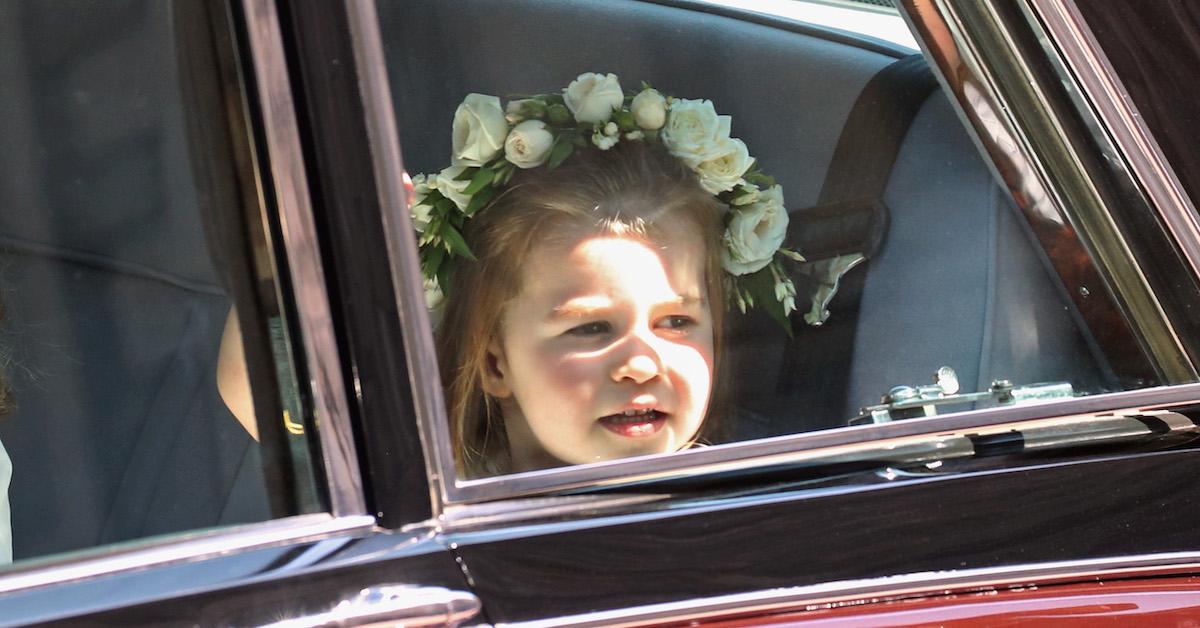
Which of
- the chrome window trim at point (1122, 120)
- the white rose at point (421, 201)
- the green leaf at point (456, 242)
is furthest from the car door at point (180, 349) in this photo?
the chrome window trim at point (1122, 120)

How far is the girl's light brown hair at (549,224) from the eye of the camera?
50.3 inches

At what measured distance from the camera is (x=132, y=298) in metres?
1.38

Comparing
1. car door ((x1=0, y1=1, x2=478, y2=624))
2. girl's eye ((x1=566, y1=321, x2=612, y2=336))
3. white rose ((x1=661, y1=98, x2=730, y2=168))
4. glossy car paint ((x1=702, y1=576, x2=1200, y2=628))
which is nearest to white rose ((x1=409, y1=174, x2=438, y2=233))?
car door ((x1=0, y1=1, x2=478, y2=624))

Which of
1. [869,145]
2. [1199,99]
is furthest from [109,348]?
[1199,99]

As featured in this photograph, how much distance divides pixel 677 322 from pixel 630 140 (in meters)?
0.24

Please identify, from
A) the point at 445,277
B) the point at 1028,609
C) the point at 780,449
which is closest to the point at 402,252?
the point at 445,277

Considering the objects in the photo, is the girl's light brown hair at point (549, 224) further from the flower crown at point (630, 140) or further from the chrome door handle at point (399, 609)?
the chrome door handle at point (399, 609)

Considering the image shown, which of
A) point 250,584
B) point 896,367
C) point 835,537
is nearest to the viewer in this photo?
point 250,584

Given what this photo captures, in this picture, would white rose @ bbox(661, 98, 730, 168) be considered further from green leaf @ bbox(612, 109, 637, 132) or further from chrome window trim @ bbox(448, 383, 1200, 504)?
chrome window trim @ bbox(448, 383, 1200, 504)

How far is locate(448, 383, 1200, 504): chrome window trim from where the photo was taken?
3.69 feet

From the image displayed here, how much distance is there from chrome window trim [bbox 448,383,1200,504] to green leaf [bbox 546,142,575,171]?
1.43 ft

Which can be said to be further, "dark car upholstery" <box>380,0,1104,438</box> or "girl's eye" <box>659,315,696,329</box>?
"girl's eye" <box>659,315,696,329</box>

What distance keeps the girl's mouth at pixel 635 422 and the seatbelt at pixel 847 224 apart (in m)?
0.14

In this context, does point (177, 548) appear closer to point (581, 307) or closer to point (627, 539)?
point (627, 539)
